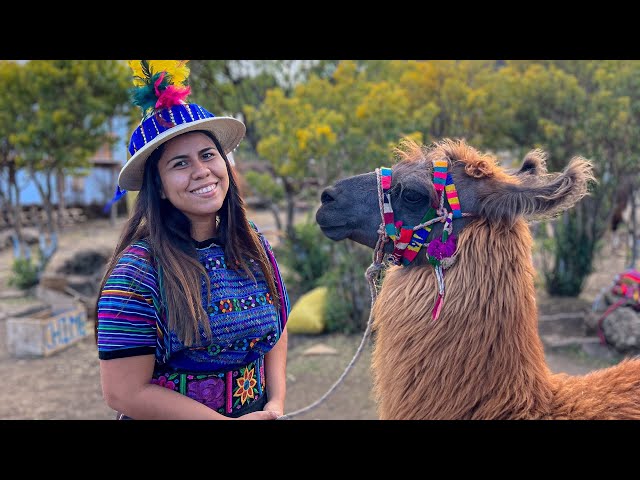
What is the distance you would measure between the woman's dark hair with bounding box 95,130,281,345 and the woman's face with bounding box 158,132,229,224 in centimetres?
4

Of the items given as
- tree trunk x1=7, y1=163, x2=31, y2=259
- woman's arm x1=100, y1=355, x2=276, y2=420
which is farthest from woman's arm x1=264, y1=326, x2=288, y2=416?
tree trunk x1=7, y1=163, x2=31, y2=259

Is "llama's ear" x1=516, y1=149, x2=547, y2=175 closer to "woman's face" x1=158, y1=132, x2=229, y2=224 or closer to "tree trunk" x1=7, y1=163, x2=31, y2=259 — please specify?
"woman's face" x1=158, y1=132, x2=229, y2=224

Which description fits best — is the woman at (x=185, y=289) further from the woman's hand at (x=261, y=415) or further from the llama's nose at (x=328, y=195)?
the llama's nose at (x=328, y=195)

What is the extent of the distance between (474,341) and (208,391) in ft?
2.97

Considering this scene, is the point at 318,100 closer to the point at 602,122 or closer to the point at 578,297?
the point at 602,122

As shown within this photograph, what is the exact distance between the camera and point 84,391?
5430mm

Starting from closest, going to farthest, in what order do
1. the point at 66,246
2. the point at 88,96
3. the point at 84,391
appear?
the point at 84,391
the point at 88,96
the point at 66,246

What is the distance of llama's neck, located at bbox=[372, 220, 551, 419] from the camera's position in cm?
183

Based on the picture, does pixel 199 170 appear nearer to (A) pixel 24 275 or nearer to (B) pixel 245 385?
(B) pixel 245 385

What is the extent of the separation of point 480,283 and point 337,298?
4918 mm

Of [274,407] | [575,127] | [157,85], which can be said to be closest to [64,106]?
[575,127]

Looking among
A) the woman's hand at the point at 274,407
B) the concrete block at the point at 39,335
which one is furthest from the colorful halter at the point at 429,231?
the concrete block at the point at 39,335
